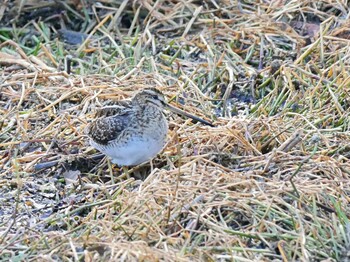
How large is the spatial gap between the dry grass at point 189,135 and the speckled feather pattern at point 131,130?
18 cm

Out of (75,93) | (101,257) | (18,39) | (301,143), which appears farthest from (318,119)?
(18,39)

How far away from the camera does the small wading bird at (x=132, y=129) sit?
5.70 meters

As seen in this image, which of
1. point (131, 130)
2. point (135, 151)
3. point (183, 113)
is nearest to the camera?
point (135, 151)

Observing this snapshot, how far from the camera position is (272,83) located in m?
7.09

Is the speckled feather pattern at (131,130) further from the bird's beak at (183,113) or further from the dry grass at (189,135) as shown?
the dry grass at (189,135)

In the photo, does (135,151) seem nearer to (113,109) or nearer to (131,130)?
(131,130)

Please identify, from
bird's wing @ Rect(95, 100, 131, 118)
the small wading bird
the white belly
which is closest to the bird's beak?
the small wading bird

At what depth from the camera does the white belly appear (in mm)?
5672

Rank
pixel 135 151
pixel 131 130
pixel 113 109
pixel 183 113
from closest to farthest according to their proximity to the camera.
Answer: pixel 135 151
pixel 131 130
pixel 113 109
pixel 183 113

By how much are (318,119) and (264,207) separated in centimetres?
147

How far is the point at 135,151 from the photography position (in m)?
5.68

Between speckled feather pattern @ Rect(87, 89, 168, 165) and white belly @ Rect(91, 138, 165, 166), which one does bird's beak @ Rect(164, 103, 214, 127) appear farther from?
white belly @ Rect(91, 138, 165, 166)

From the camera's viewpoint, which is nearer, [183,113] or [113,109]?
[113,109]

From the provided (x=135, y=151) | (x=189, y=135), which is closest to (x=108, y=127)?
(x=135, y=151)
